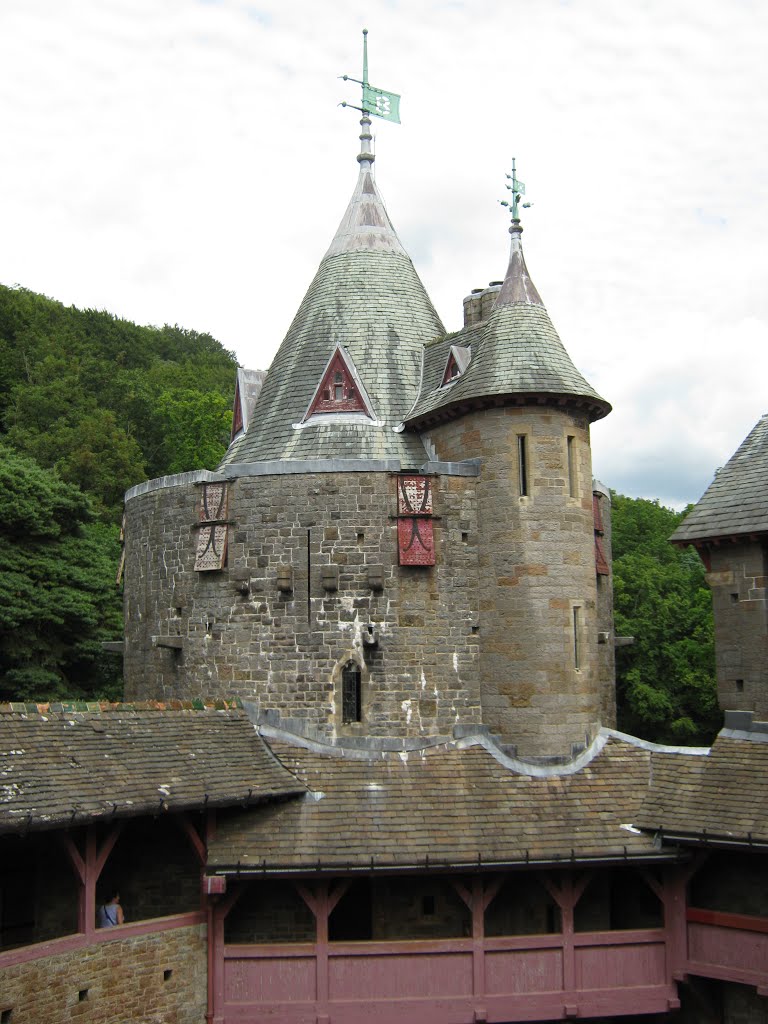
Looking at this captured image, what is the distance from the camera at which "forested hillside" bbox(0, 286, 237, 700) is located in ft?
109

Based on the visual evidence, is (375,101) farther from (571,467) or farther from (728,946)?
(728,946)

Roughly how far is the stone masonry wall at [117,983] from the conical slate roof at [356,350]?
9696 millimetres

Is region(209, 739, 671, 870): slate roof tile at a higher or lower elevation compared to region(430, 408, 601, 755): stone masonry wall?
lower

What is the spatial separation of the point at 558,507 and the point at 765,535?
13.3 feet

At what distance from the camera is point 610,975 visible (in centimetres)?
1792

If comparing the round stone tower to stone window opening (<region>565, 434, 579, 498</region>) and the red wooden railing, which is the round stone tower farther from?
the red wooden railing

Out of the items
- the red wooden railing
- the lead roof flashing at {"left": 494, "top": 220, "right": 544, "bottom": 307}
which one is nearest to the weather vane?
the lead roof flashing at {"left": 494, "top": 220, "right": 544, "bottom": 307}

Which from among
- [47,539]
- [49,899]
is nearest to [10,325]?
[47,539]

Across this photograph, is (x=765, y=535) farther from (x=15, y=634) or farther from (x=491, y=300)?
(x=15, y=634)

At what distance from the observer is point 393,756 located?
1948cm

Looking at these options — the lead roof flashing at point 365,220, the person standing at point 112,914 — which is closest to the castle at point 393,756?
the person standing at point 112,914

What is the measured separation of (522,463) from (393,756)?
594 centimetres

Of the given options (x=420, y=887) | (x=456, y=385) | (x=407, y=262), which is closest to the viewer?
(x=420, y=887)

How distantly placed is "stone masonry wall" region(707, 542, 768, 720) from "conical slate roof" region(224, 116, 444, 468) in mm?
6373
